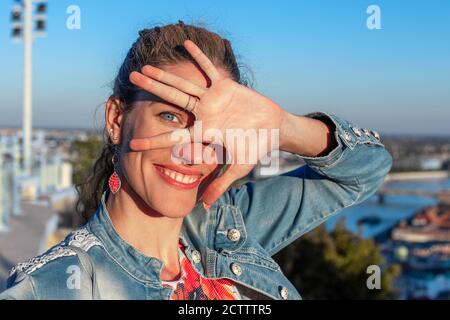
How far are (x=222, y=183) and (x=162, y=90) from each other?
0.18 metres

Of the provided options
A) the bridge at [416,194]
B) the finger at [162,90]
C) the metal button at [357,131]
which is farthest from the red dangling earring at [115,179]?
the bridge at [416,194]

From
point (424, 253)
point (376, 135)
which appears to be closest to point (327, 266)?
point (376, 135)

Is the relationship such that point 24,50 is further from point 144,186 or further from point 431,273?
point 431,273

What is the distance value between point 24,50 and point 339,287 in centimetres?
657

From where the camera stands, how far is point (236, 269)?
1.31 m

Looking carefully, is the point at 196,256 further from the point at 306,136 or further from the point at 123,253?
the point at 306,136

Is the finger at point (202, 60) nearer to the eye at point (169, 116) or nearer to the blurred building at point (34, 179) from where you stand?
the eye at point (169, 116)

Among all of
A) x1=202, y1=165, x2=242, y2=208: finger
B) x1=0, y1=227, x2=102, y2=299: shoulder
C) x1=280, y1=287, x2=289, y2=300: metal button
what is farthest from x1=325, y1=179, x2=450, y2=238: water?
x1=0, y1=227, x2=102, y2=299: shoulder

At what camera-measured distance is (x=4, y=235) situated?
5613 millimetres

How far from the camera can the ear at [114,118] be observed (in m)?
1.25

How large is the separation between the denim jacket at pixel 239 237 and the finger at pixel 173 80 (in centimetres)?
29

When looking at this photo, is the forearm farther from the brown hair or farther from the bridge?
the bridge

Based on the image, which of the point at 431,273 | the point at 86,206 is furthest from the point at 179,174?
the point at 431,273

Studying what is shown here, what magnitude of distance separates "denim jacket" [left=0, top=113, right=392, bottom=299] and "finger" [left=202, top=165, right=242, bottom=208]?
160 millimetres
